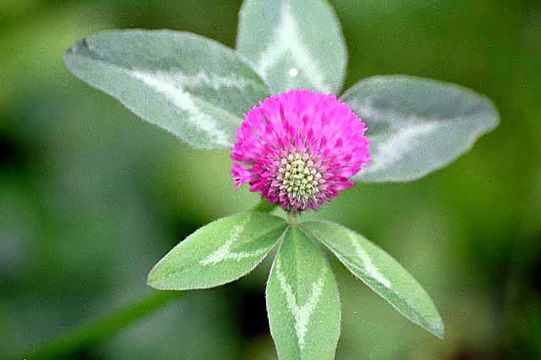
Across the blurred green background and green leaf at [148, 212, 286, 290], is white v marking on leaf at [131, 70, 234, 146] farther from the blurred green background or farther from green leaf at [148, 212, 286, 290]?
the blurred green background

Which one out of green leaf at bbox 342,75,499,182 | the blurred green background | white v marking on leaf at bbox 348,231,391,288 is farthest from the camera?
the blurred green background

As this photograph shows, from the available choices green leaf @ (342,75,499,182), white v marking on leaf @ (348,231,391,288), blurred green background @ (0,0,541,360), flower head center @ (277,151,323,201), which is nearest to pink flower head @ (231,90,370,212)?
flower head center @ (277,151,323,201)

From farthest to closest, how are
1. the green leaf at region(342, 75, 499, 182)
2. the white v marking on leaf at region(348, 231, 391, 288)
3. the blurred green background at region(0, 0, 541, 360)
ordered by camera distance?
the blurred green background at region(0, 0, 541, 360) < the green leaf at region(342, 75, 499, 182) < the white v marking on leaf at region(348, 231, 391, 288)

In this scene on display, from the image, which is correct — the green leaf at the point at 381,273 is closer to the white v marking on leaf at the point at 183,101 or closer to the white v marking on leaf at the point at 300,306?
the white v marking on leaf at the point at 300,306

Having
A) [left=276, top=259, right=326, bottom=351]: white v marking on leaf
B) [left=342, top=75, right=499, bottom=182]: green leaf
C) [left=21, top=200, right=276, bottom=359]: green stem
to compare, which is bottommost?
[left=21, top=200, right=276, bottom=359]: green stem

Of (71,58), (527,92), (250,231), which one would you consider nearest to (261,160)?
(250,231)

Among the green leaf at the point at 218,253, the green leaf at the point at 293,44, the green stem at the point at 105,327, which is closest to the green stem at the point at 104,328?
the green stem at the point at 105,327

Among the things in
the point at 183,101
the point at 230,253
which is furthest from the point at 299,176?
the point at 183,101

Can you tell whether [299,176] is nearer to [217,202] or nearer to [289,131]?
[289,131]
